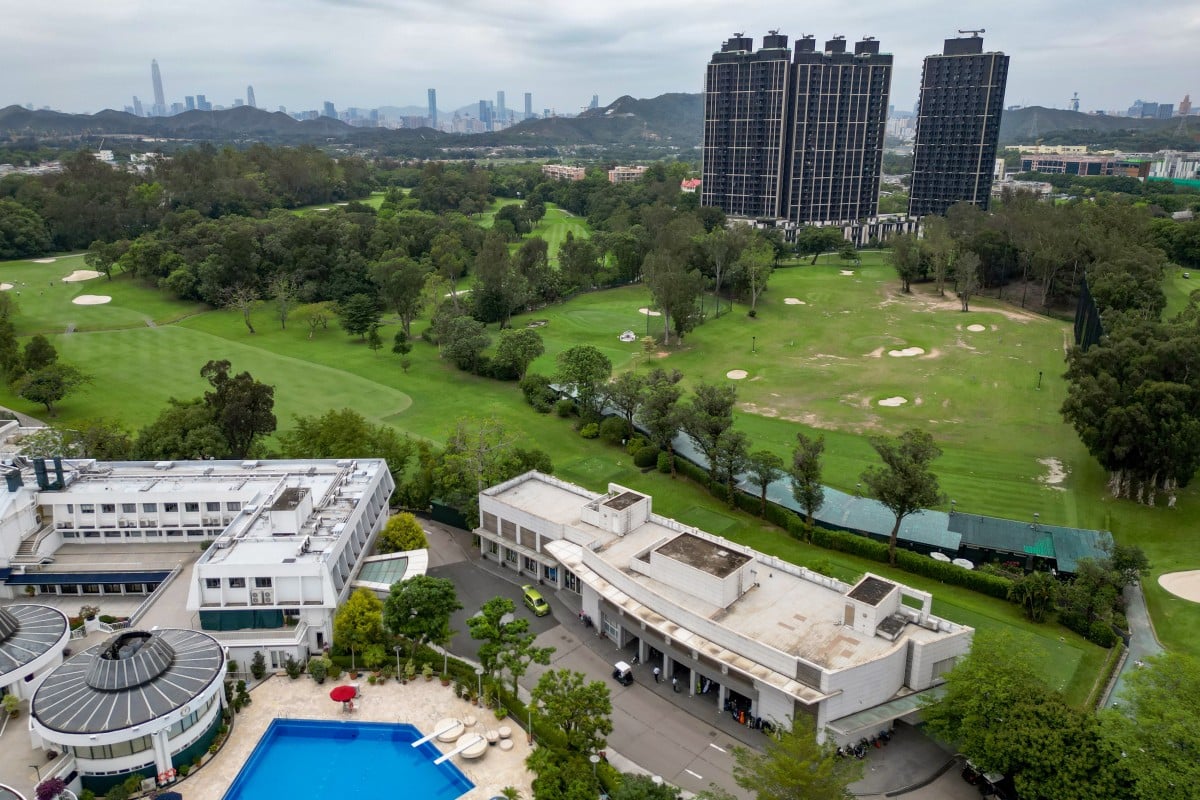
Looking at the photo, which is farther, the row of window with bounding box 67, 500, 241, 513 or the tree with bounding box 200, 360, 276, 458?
the tree with bounding box 200, 360, 276, 458

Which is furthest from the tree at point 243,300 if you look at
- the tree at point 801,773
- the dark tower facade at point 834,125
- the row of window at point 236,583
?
the dark tower facade at point 834,125

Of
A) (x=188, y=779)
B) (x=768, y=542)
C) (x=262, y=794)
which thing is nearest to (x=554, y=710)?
(x=262, y=794)

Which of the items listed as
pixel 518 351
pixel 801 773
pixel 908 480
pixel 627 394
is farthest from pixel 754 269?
pixel 801 773

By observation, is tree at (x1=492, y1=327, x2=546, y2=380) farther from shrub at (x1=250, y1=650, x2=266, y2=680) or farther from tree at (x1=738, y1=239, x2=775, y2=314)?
shrub at (x1=250, y1=650, x2=266, y2=680)

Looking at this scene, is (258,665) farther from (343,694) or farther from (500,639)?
(500,639)

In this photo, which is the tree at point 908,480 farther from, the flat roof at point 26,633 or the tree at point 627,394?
the flat roof at point 26,633

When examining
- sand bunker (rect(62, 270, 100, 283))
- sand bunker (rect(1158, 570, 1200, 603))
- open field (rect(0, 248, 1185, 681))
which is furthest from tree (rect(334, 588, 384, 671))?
sand bunker (rect(62, 270, 100, 283))

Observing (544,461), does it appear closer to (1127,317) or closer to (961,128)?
(1127,317)
